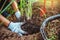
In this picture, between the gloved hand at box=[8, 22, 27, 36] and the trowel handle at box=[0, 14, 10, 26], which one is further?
the trowel handle at box=[0, 14, 10, 26]

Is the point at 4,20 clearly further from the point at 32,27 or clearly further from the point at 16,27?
the point at 32,27

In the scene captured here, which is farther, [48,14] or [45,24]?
[48,14]

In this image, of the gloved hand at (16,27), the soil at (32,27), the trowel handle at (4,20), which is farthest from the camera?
the trowel handle at (4,20)

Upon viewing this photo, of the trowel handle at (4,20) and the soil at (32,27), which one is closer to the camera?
the soil at (32,27)

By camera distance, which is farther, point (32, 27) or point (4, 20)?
point (4, 20)

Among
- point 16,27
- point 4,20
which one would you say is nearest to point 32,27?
point 16,27

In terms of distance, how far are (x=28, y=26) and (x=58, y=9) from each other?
1.31 ft

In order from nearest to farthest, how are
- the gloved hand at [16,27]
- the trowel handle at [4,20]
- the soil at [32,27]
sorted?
1. the soil at [32,27]
2. the gloved hand at [16,27]
3. the trowel handle at [4,20]

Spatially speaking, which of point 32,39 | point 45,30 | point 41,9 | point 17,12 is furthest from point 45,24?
point 17,12

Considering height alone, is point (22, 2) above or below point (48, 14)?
above

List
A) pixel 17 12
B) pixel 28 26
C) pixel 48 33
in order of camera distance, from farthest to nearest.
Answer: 1. pixel 17 12
2. pixel 28 26
3. pixel 48 33

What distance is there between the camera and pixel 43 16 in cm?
225

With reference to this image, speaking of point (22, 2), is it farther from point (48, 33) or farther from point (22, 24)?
point (48, 33)

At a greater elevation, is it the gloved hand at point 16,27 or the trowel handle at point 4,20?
the trowel handle at point 4,20
